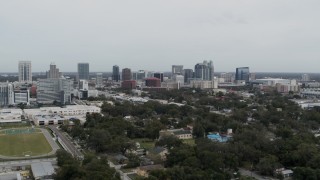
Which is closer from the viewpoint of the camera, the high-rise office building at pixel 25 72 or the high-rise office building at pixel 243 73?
the high-rise office building at pixel 25 72

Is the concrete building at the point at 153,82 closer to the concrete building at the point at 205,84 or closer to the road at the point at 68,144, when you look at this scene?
the concrete building at the point at 205,84

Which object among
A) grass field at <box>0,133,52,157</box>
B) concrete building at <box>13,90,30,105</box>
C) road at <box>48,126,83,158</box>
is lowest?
grass field at <box>0,133,52,157</box>

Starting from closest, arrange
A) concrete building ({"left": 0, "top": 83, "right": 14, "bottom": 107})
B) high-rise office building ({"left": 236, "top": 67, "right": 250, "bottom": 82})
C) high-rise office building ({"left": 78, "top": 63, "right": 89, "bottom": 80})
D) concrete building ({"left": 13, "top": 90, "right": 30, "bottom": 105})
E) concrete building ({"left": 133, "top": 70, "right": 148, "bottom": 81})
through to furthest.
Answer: concrete building ({"left": 0, "top": 83, "right": 14, "bottom": 107})
concrete building ({"left": 13, "top": 90, "right": 30, "bottom": 105})
high-rise office building ({"left": 78, "top": 63, "right": 89, "bottom": 80})
high-rise office building ({"left": 236, "top": 67, "right": 250, "bottom": 82})
concrete building ({"left": 133, "top": 70, "right": 148, "bottom": 81})

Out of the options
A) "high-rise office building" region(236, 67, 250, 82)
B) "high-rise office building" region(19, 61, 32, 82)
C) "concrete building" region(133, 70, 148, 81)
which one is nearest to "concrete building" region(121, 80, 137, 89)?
"high-rise office building" region(19, 61, 32, 82)

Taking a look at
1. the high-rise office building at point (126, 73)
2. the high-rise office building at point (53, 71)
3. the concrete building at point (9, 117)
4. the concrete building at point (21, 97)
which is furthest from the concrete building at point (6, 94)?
the high-rise office building at point (126, 73)

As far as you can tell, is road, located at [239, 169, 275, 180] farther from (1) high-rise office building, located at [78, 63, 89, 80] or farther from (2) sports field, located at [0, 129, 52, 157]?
(1) high-rise office building, located at [78, 63, 89, 80]

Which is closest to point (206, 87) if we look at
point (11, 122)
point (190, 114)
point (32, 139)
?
point (190, 114)
